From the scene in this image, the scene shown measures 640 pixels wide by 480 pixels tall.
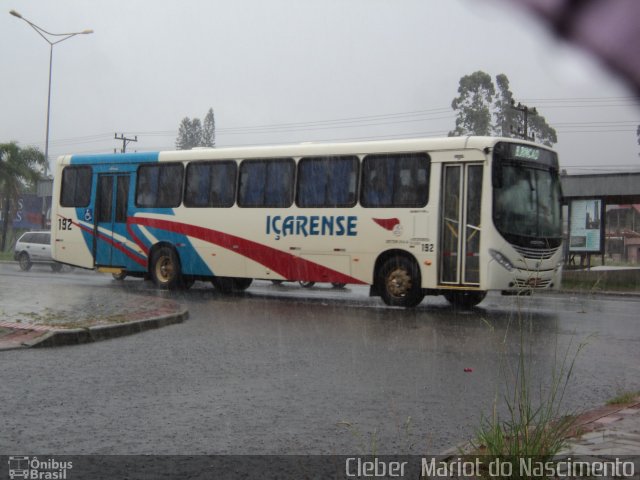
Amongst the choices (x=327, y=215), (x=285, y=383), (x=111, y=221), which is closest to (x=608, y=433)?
(x=285, y=383)

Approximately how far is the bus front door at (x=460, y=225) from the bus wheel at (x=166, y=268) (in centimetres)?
693

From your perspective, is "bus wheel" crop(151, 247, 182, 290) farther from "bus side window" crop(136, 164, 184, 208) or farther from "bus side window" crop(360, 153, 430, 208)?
"bus side window" crop(360, 153, 430, 208)

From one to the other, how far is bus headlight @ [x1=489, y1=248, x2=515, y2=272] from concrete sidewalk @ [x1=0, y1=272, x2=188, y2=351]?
5591 millimetres

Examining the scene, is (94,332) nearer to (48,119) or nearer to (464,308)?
(464,308)

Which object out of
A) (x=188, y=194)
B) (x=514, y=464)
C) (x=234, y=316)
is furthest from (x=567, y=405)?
(x=188, y=194)

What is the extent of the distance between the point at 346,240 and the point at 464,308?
2758 mm

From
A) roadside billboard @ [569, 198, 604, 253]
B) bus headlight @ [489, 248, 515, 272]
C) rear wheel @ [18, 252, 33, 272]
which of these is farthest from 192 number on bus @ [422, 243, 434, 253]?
rear wheel @ [18, 252, 33, 272]

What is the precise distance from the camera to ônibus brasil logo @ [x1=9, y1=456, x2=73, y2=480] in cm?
372

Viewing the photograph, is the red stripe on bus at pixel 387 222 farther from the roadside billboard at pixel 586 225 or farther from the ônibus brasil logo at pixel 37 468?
the roadside billboard at pixel 586 225

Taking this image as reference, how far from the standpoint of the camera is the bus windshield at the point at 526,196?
13.9 metres

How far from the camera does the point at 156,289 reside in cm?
1845

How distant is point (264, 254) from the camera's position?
16.7 m

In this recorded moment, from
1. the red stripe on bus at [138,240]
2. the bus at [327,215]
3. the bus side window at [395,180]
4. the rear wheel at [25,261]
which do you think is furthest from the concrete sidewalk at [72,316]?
the rear wheel at [25,261]

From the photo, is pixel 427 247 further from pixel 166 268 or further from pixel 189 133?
pixel 189 133
